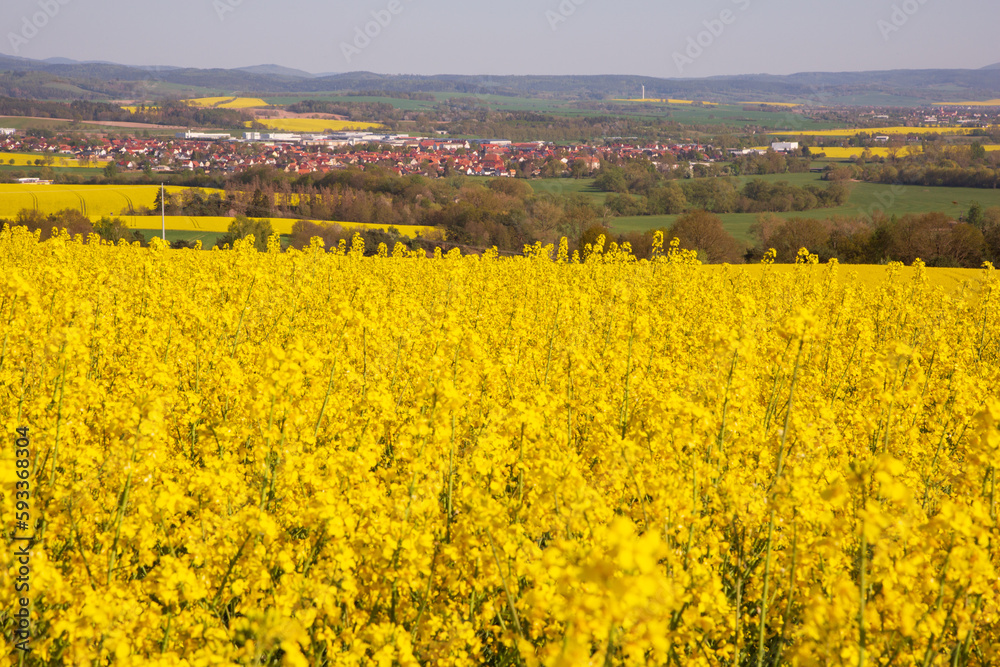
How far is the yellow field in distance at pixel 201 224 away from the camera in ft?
155

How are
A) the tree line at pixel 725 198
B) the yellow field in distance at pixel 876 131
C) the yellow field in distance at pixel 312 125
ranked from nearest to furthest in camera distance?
the tree line at pixel 725 198
the yellow field in distance at pixel 312 125
the yellow field in distance at pixel 876 131

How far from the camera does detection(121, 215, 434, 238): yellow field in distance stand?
4738 centimetres

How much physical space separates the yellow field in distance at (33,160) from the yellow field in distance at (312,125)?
5815cm

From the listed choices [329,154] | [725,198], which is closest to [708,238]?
[725,198]

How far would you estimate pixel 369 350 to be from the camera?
8.88 m

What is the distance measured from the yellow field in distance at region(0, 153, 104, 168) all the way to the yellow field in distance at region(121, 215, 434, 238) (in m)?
46.2

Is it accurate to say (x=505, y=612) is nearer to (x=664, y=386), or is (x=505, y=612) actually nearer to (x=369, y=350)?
(x=664, y=386)

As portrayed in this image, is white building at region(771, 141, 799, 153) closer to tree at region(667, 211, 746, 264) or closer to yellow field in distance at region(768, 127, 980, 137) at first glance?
yellow field in distance at region(768, 127, 980, 137)

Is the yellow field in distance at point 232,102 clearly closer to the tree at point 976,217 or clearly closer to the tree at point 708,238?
the tree at point 708,238

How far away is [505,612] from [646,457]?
1756mm

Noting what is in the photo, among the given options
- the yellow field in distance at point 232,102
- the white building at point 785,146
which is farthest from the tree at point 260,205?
the yellow field in distance at point 232,102

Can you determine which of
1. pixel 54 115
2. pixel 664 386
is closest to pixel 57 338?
pixel 664 386

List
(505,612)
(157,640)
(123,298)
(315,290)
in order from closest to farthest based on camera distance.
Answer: (157,640) → (505,612) → (123,298) → (315,290)

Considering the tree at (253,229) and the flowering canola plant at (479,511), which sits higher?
the tree at (253,229)
